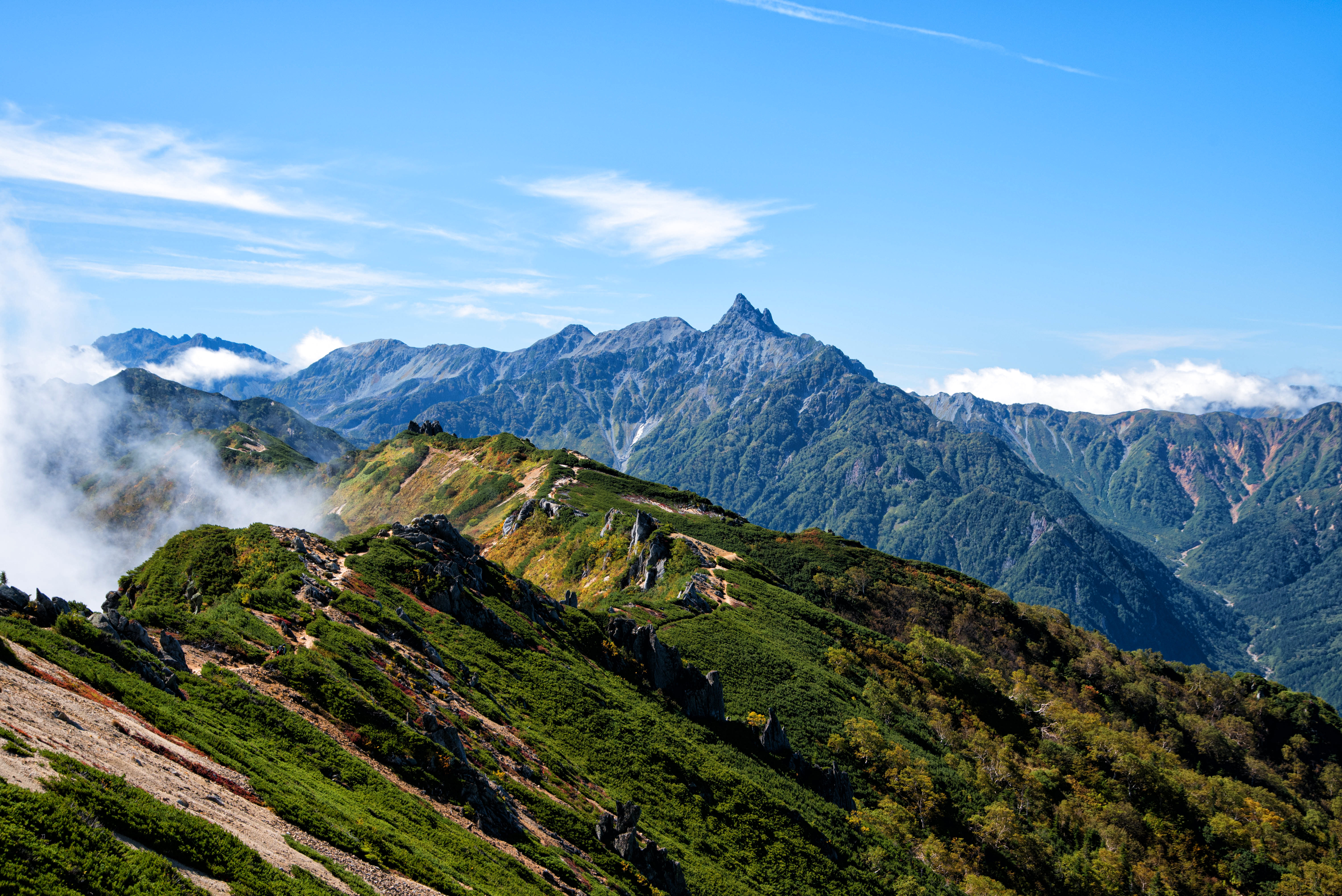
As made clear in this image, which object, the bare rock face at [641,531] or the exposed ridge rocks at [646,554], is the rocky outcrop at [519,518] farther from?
the bare rock face at [641,531]

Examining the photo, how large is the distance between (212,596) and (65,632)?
78.2ft

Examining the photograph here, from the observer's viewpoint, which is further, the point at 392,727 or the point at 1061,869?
the point at 1061,869

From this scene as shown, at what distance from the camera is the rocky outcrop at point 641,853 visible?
4919cm

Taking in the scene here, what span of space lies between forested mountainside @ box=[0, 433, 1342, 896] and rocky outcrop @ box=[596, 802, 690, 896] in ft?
0.90

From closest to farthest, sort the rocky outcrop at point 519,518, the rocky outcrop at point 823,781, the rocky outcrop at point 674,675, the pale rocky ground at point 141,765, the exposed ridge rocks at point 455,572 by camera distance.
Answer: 1. the pale rocky ground at point 141,765
2. the exposed ridge rocks at point 455,572
3. the rocky outcrop at point 823,781
4. the rocky outcrop at point 674,675
5. the rocky outcrop at point 519,518

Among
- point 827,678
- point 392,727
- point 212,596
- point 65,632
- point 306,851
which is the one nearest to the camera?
point 306,851

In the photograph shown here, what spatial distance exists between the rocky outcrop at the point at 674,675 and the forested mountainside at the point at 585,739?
0.28 meters

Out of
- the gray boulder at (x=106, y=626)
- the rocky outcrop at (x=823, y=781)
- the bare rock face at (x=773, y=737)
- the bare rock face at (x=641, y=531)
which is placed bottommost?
the rocky outcrop at (x=823, y=781)

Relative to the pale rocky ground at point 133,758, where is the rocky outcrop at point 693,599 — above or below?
above

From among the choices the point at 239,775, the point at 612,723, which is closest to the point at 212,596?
the point at 239,775

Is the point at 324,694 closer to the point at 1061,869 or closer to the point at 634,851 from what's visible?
the point at 634,851

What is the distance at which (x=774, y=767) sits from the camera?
78500 millimetres

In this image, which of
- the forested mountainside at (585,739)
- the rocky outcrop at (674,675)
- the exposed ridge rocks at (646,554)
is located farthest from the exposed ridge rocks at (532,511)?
the rocky outcrop at (674,675)

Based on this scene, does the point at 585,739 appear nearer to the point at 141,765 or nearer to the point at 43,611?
the point at 141,765
